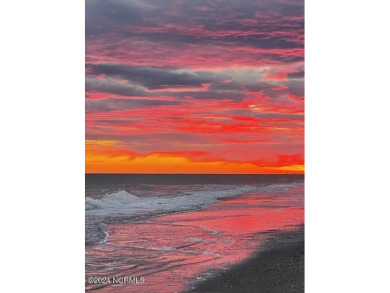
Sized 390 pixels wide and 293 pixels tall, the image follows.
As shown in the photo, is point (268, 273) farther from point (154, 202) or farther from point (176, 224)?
point (154, 202)

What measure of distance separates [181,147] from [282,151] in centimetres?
88

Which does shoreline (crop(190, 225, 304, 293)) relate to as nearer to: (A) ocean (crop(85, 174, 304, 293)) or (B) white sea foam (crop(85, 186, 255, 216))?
(A) ocean (crop(85, 174, 304, 293))

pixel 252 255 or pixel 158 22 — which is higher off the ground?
pixel 158 22

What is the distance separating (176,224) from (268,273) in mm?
894

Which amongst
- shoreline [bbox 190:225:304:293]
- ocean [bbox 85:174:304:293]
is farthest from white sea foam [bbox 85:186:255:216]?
shoreline [bbox 190:225:304:293]

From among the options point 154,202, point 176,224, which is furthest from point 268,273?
point 154,202

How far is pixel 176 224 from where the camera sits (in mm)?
4938

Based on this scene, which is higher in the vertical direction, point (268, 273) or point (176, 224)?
point (176, 224)

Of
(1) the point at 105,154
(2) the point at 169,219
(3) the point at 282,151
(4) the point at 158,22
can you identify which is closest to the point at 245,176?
(3) the point at 282,151

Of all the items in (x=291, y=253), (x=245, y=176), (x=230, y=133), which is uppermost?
(x=230, y=133)

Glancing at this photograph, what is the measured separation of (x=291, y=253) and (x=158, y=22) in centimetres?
232

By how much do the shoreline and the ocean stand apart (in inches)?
2.3
